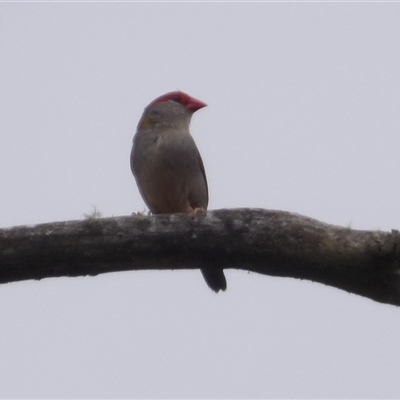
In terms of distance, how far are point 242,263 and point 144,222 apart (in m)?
0.49

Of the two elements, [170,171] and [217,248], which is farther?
[170,171]

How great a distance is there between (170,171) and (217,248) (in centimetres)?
227

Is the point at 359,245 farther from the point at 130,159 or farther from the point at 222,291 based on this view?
the point at 130,159

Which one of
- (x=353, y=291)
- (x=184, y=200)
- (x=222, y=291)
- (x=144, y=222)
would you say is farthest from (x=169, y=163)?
(x=353, y=291)

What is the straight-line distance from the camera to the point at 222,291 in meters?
5.16

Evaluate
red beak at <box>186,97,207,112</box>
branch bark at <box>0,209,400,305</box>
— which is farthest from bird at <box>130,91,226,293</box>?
branch bark at <box>0,209,400,305</box>

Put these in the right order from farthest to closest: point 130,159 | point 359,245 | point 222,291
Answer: point 130,159, point 222,291, point 359,245

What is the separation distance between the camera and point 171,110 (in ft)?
Result: 19.7

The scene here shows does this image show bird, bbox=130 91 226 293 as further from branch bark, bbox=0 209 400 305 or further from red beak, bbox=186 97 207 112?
branch bark, bbox=0 209 400 305

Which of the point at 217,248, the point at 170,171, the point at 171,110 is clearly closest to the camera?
the point at 217,248

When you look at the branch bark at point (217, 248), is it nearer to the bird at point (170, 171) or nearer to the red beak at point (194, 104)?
the bird at point (170, 171)

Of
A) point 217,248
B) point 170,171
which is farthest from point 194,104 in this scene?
point 217,248

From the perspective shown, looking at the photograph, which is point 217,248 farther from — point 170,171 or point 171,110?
point 171,110

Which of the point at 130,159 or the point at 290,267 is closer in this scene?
the point at 290,267
